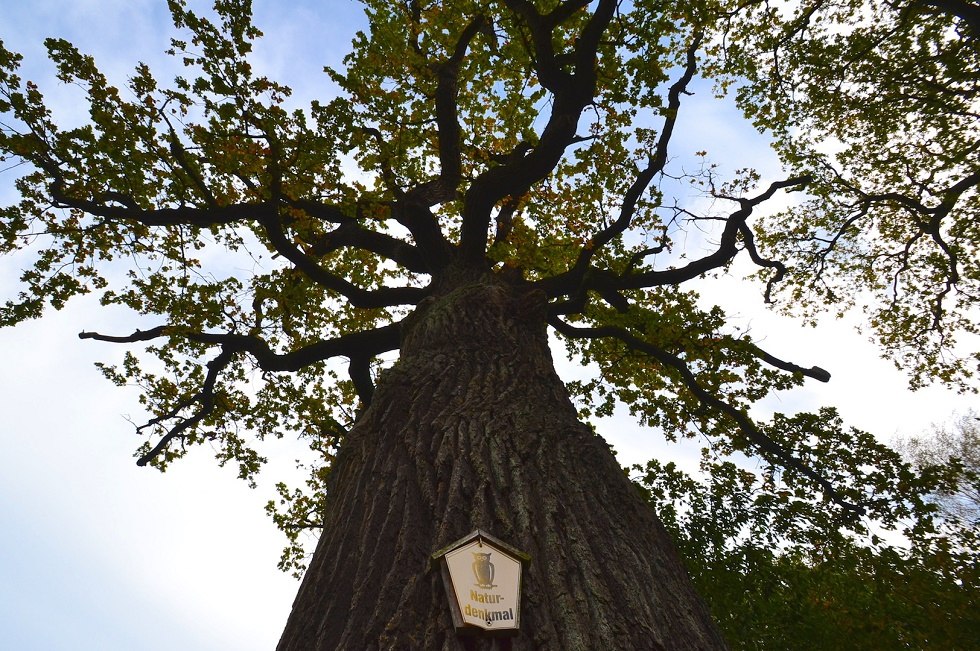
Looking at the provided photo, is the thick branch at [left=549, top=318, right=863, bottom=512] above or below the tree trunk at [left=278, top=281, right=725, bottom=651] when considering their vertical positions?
above

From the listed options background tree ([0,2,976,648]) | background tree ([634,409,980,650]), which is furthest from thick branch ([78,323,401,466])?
background tree ([634,409,980,650])

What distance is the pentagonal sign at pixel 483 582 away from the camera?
5.00 ft

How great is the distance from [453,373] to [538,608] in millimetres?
2090

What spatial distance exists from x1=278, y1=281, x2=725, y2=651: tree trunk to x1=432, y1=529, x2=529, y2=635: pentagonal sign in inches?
2.5

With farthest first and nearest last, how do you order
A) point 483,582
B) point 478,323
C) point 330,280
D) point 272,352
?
point 330,280 → point 272,352 → point 478,323 → point 483,582

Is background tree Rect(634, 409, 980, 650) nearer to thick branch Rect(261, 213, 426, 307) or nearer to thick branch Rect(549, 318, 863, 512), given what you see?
thick branch Rect(549, 318, 863, 512)

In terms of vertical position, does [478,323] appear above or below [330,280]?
below

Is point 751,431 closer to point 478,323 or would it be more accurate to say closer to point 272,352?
point 478,323

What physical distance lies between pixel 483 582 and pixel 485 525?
0.39 meters

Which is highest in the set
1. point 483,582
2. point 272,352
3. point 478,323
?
point 272,352

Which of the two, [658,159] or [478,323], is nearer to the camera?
[478,323]

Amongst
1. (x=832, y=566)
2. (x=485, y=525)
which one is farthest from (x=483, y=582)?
(x=832, y=566)

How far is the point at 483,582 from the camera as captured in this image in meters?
1.64

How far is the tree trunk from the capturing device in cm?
164
